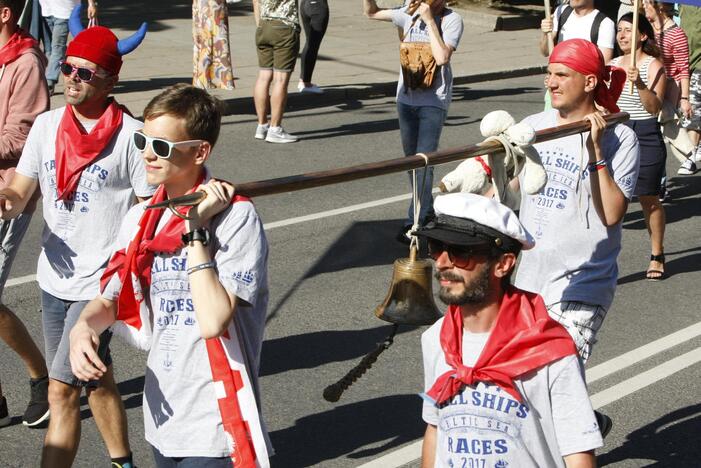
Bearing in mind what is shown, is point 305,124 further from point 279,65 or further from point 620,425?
point 620,425

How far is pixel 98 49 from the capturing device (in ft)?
16.9

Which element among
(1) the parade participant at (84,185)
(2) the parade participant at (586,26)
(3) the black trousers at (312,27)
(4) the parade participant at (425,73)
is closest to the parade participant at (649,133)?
(2) the parade participant at (586,26)

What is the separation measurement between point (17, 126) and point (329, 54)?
12523 millimetres

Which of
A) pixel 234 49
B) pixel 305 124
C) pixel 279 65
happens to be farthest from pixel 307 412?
pixel 234 49

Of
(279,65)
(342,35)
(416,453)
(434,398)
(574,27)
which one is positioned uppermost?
(434,398)

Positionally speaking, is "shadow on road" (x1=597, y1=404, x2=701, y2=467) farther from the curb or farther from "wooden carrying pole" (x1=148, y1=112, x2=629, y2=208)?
the curb

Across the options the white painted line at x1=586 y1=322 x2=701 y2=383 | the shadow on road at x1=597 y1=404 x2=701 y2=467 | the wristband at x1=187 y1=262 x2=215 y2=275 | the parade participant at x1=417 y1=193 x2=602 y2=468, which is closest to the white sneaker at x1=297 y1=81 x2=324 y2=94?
the white painted line at x1=586 y1=322 x2=701 y2=383

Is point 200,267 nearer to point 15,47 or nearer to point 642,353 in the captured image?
point 15,47

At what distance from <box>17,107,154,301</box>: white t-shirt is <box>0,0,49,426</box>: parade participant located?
55cm

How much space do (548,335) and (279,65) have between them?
9.46m

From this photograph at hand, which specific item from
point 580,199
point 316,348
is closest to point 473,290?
point 580,199

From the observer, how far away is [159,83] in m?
15.1

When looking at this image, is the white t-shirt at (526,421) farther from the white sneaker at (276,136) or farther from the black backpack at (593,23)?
the white sneaker at (276,136)

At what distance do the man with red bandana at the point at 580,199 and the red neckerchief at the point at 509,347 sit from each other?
5.31ft
